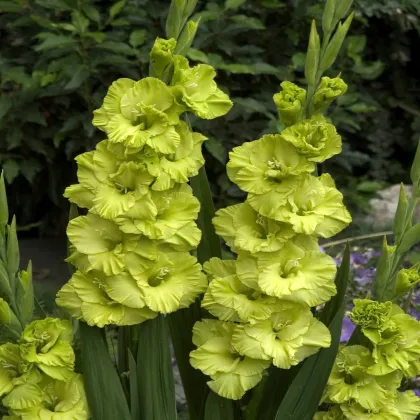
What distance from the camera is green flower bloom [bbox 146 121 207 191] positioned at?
3.37 ft

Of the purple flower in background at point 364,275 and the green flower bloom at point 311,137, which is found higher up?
the green flower bloom at point 311,137

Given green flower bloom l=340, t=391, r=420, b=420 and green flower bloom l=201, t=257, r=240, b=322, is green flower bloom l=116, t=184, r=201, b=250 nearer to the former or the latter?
green flower bloom l=201, t=257, r=240, b=322

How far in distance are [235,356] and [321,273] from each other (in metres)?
0.18

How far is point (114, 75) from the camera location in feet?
9.66

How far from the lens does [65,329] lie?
3.71 ft

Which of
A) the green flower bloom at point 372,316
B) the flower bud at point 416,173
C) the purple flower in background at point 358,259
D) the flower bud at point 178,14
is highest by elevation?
the flower bud at point 178,14

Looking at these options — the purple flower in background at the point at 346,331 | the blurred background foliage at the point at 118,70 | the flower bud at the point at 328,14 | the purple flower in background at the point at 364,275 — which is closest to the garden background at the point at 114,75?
the blurred background foliage at the point at 118,70

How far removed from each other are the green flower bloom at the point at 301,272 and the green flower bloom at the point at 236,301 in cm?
3

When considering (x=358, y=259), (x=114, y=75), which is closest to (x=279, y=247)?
(x=358, y=259)

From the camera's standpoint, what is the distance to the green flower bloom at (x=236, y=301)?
41.8 inches

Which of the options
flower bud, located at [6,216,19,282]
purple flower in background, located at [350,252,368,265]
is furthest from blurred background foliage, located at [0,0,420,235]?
flower bud, located at [6,216,19,282]

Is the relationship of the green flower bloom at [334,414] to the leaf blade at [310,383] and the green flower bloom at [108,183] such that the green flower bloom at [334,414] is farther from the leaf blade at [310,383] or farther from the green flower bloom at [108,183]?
the green flower bloom at [108,183]

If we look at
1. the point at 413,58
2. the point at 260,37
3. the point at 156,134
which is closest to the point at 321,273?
the point at 156,134

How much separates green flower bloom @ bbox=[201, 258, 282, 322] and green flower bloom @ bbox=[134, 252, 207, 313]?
27mm
